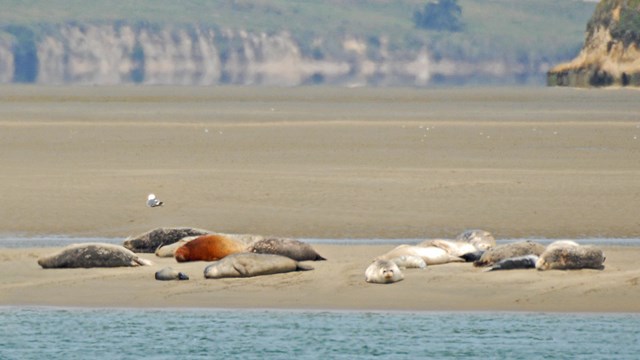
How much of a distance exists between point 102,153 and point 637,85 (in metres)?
105

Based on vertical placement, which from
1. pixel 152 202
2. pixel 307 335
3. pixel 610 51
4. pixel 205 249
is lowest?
pixel 307 335

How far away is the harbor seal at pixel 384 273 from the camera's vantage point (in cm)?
1722

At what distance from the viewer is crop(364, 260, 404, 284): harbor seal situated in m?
17.2

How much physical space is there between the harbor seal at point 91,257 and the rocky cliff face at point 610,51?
122m

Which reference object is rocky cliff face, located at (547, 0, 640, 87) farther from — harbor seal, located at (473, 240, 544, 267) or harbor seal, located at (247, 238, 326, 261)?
harbor seal, located at (473, 240, 544, 267)

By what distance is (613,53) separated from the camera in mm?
144500

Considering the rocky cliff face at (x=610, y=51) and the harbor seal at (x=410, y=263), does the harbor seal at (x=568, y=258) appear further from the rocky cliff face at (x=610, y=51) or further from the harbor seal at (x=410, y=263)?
the rocky cliff face at (x=610, y=51)

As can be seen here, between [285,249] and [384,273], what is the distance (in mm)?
1634

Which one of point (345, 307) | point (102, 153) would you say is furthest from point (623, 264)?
point (102, 153)

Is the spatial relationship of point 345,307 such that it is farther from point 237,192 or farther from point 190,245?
point 237,192

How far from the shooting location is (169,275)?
17.5 metres

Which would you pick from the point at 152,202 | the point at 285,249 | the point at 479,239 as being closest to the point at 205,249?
the point at 285,249

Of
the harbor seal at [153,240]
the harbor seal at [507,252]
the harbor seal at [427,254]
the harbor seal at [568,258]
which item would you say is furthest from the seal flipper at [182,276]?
the harbor seal at [568,258]

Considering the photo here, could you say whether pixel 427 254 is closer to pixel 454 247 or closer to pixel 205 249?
pixel 454 247
